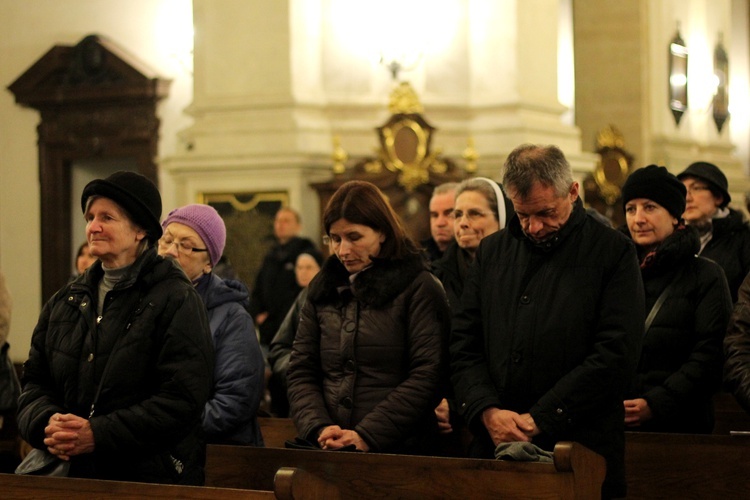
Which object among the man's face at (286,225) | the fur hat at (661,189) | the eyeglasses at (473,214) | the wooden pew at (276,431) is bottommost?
the wooden pew at (276,431)

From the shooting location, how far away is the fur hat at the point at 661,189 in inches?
212

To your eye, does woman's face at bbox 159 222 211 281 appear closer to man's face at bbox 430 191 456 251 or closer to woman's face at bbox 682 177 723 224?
man's face at bbox 430 191 456 251

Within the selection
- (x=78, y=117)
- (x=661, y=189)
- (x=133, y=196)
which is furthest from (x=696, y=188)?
(x=78, y=117)

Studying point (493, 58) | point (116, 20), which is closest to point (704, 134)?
point (493, 58)

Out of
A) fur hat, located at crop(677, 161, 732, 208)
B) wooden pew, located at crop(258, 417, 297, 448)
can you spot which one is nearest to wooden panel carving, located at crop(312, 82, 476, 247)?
fur hat, located at crop(677, 161, 732, 208)

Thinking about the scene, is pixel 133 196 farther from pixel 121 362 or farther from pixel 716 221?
pixel 716 221

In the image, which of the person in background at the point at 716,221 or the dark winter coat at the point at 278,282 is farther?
the dark winter coat at the point at 278,282

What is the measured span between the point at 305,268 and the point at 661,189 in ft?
13.8

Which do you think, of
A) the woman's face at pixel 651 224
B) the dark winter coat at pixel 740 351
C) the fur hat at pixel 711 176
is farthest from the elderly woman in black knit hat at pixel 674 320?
the fur hat at pixel 711 176

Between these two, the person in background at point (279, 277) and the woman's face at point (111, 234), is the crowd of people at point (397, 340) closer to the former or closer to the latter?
the woman's face at point (111, 234)

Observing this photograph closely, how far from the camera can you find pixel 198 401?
13.8 feet

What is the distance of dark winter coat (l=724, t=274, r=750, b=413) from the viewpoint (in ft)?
15.5

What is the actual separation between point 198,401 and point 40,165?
11415 millimetres

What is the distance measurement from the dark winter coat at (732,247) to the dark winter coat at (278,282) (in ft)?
12.9
